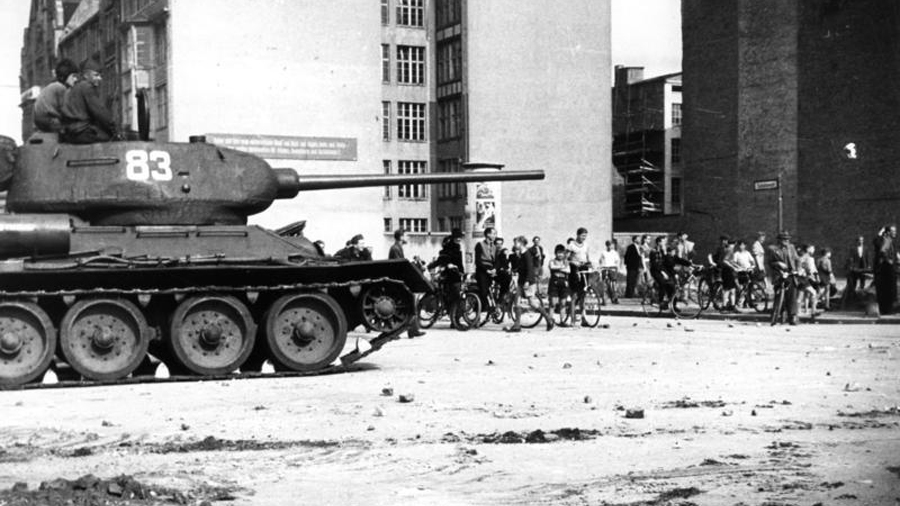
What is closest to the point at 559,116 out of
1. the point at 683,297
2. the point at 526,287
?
the point at 683,297

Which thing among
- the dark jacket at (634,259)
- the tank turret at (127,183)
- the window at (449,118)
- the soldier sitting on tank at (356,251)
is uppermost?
the window at (449,118)

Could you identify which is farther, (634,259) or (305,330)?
(634,259)

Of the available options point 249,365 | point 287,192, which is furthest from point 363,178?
point 249,365

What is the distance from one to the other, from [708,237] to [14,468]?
47665mm

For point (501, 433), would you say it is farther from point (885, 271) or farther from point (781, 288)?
point (885, 271)

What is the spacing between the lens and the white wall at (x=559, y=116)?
61.7 m

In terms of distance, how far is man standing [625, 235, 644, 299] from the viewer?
34.9 m

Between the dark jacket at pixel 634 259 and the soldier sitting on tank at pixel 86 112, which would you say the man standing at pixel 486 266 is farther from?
the dark jacket at pixel 634 259

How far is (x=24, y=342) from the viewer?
14383 millimetres

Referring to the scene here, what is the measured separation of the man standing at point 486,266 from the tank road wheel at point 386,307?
846 cm

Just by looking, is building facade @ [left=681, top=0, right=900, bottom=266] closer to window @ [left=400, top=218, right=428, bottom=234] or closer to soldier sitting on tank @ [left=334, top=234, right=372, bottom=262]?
window @ [left=400, top=218, right=428, bottom=234]

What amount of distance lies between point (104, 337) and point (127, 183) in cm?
178

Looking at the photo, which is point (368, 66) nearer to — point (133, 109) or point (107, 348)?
point (133, 109)

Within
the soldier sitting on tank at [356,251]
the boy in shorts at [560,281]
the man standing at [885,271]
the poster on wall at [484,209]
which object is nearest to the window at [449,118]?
the poster on wall at [484,209]
